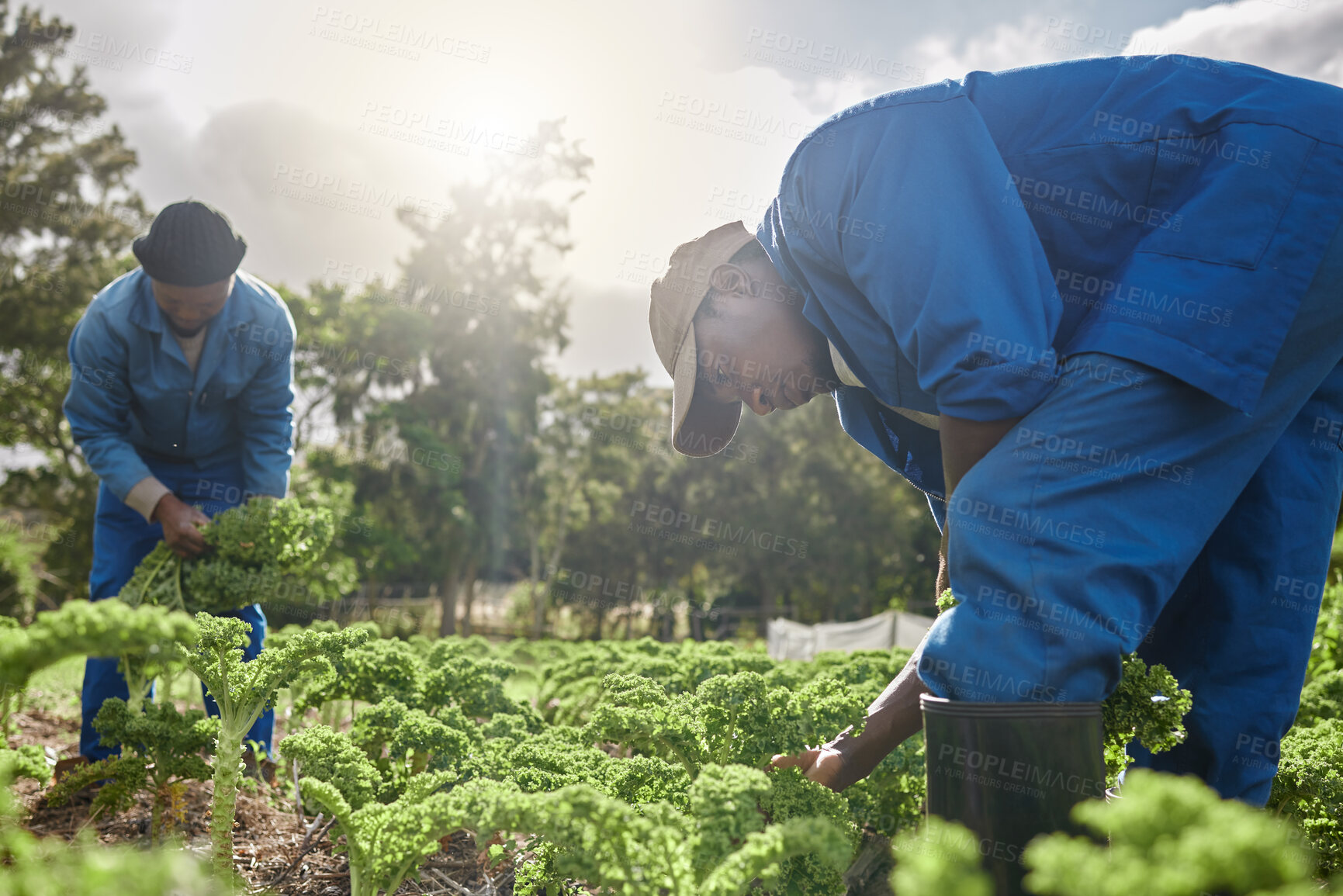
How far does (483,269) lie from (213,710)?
27.9 meters

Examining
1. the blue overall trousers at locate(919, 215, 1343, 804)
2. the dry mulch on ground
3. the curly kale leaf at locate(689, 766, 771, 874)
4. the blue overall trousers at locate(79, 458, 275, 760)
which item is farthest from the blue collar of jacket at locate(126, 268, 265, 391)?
the blue overall trousers at locate(919, 215, 1343, 804)

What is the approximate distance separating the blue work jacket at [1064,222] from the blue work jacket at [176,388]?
3.17 metres

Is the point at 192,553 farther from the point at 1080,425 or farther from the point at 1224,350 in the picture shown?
the point at 1224,350

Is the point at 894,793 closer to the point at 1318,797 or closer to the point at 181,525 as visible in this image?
the point at 1318,797

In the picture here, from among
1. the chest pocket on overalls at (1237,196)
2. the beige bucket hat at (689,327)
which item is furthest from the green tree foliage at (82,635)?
the chest pocket on overalls at (1237,196)

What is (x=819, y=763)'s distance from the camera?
211cm

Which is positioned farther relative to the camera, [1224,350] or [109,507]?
[109,507]

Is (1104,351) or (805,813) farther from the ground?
(1104,351)

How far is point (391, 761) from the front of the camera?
10.2 feet

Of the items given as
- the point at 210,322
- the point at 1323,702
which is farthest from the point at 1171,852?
the point at 210,322

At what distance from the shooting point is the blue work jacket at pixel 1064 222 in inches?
63.4

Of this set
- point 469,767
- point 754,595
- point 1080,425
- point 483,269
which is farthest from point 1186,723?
point 754,595

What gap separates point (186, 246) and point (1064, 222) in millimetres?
3639

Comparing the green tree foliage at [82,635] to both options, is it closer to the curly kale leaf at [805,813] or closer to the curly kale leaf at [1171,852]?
the curly kale leaf at [1171,852]
